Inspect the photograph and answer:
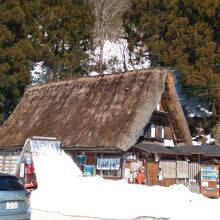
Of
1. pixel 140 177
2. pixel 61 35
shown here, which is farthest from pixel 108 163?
pixel 61 35

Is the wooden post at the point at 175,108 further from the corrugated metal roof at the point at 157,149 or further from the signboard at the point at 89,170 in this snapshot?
the signboard at the point at 89,170

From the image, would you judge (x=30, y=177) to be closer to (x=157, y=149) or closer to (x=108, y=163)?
(x=108, y=163)

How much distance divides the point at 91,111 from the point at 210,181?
23.0ft

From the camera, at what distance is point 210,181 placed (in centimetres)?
2478

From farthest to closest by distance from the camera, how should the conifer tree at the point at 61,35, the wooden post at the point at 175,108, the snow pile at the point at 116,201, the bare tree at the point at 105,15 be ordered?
the bare tree at the point at 105,15
the conifer tree at the point at 61,35
the wooden post at the point at 175,108
the snow pile at the point at 116,201

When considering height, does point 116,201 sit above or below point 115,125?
below

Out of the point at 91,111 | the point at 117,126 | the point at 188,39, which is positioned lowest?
the point at 117,126

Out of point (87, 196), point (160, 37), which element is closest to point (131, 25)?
point (160, 37)

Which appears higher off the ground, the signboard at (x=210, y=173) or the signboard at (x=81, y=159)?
the signboard at (x=81, y=159)

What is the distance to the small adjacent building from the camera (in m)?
24.8

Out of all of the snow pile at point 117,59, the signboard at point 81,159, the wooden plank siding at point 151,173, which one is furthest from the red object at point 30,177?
the snow pile at point 117,59

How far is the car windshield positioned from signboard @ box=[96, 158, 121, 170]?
40.3 feet

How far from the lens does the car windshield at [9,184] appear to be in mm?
12211

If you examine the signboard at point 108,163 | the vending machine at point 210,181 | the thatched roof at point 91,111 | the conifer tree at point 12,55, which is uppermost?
the conifer tree at point 12,55
